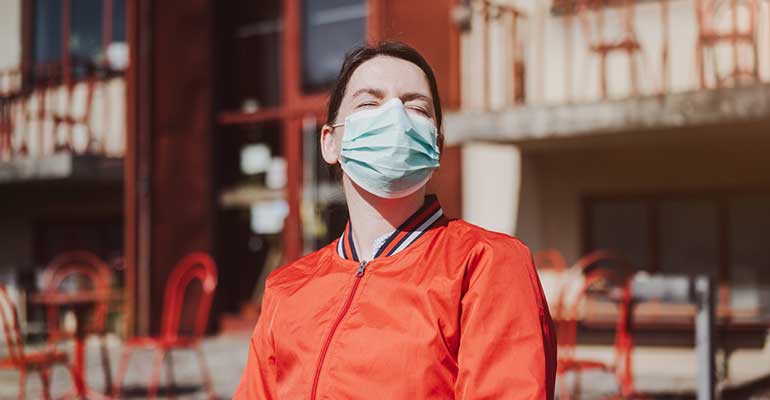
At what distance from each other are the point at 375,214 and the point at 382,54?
0.90ft

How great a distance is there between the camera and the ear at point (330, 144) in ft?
5.89

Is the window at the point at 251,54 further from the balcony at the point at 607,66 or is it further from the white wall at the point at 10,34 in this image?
the white wall at the point at 10,34

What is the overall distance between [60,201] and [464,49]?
20.2 feet

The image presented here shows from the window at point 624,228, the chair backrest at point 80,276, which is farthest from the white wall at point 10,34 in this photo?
the window at point 624,228

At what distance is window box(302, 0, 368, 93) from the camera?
954cm

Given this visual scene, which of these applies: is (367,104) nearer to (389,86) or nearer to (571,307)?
(389,86)

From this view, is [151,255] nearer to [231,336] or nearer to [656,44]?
[231,336]

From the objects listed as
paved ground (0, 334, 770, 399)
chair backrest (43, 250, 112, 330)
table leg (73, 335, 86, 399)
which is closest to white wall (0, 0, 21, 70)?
chair backrest (43, 250, 112, 330)

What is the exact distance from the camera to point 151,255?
31.8ft

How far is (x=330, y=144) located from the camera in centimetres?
183

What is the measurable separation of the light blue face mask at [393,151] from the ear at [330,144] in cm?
10

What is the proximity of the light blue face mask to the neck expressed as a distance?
2 cm

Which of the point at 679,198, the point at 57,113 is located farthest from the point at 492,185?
the point at 57,113

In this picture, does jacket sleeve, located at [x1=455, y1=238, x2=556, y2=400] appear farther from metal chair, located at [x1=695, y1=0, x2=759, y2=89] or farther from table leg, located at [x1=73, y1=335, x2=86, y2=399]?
metal chair, located at [x1=695, y1=0, x2=759, y2=89]
